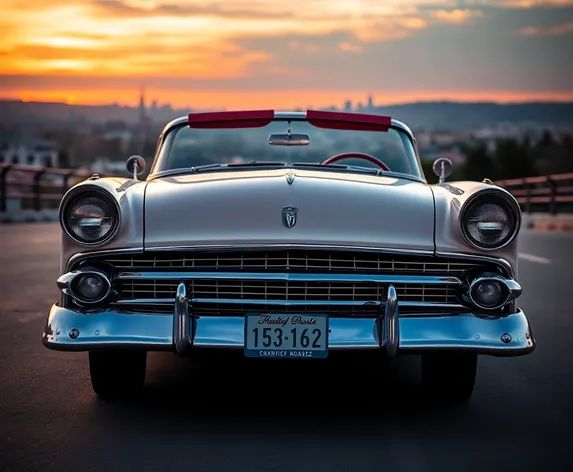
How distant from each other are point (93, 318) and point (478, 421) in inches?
68.3

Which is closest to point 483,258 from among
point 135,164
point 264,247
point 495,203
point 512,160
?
point 495,203

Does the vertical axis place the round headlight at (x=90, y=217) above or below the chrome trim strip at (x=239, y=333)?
above

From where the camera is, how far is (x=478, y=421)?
4.68m

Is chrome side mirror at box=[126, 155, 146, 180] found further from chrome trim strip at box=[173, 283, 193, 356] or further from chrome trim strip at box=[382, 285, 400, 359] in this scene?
chrome trim strip at box=[382, 285, 400, 359]

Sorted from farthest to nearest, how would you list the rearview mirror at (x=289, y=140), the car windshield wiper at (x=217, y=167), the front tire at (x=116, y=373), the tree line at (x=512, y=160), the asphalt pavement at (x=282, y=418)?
1. the tree line at (x=512, y=160)
2. the rearview mirror at (x=289, y=140)
3. the car windshield wiper at (x=217, y=167)
4. the front tire at (x=116, y=373)
5. the asphalt pavement at (x=282, y=418)

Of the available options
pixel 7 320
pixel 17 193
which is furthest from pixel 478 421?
pixel 17 193

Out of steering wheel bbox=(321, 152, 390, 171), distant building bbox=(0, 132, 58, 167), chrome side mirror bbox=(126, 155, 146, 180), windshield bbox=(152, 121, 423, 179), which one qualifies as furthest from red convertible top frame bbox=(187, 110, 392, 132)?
distant building bbox=(0, 132, 58, 167)

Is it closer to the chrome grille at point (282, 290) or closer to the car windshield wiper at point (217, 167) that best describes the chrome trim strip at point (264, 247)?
the chrome grille at point (282, 290)

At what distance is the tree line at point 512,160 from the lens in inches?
5891

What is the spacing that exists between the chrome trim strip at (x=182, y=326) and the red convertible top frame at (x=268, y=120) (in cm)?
194

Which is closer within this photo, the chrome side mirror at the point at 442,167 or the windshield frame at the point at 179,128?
the windshield frame at the point at 179,128

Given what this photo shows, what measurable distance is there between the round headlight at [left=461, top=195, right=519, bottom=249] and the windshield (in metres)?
1.22

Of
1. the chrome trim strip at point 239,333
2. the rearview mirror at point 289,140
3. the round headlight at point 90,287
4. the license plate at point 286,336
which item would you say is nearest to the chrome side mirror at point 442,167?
the rearview mirror at point 289,140

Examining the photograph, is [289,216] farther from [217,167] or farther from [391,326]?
[217,167]
